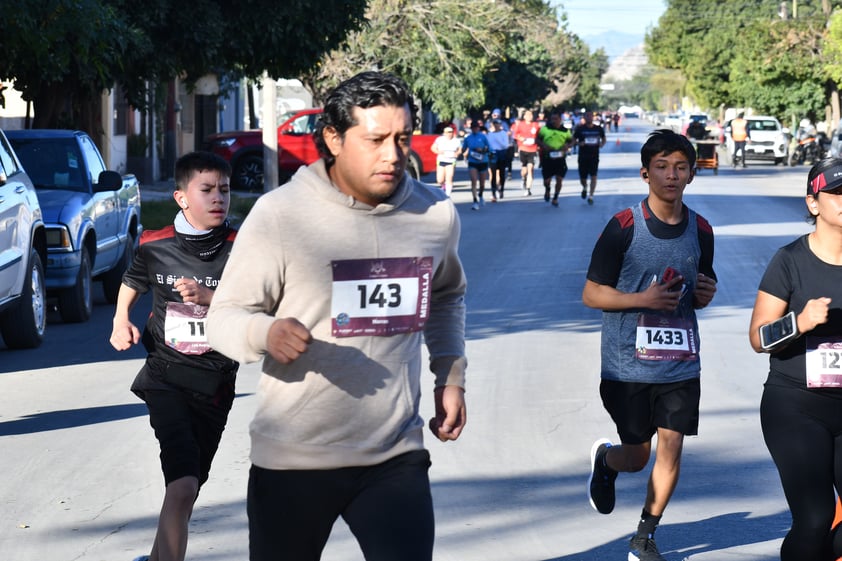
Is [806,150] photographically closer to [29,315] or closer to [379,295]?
[29,315]

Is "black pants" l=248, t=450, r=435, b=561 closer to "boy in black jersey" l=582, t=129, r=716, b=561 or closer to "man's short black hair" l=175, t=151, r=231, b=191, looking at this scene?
"man's short black hair" l=175, t=151, r=231, b=191

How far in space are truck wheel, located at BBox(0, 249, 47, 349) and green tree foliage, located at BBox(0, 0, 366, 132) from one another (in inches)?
163

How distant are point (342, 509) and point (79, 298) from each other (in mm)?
9813

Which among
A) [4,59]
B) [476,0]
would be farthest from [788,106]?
[4,59]

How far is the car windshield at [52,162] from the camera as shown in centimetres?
1403

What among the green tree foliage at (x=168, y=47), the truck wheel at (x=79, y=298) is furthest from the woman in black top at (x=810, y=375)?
the green tree foliage at (x=168, y=47)

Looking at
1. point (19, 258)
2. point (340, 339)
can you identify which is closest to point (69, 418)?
point (19, 258)

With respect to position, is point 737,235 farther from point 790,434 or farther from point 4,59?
point 790,434

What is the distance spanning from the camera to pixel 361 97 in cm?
362

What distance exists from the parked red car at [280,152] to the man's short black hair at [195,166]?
27.1 meters

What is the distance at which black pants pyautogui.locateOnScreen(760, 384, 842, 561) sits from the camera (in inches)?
183

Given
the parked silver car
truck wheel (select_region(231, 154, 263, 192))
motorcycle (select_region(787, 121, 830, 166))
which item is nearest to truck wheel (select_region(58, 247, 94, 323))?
the parked silver car

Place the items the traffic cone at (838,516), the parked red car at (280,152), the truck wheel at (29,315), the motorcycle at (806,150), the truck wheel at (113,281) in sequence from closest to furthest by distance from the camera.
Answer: the traffic cone at (838,516) < the truck wheel at (29,315) < the truck wheel at (113,281) < the parked red car at (280,152) < the motorcycle at (806,150)

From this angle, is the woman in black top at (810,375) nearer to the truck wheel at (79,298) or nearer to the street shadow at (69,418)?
the street shadow at (69,418)
